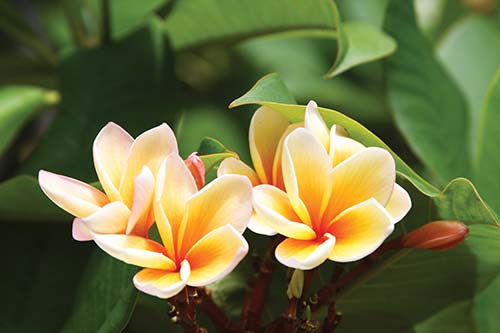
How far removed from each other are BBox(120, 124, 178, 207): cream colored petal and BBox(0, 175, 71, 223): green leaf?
153 mm

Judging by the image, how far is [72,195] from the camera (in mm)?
437

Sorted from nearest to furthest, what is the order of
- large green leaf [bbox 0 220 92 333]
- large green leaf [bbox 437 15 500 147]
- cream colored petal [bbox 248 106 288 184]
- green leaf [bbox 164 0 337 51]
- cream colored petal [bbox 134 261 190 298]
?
cream colored petal [bbox 134 261 190 298] < cream colored petal [bbox 248 106 288 184] < large green leaf [bbox 0 220 92 333] < green leaf [bbox 164 0 337 51] < large green leaf [bbox 437 15 500 147]

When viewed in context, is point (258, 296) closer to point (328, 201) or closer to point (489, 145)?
point (328, 201)

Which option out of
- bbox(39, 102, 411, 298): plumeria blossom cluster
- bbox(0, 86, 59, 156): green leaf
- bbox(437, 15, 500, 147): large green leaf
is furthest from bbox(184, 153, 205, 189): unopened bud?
bbox(437, 15, 500, 147): large green leaf

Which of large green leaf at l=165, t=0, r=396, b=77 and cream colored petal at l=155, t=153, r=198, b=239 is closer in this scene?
cream colored petal at l=155, t=153, r=198, b=239

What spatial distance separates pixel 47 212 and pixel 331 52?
18.8 inches

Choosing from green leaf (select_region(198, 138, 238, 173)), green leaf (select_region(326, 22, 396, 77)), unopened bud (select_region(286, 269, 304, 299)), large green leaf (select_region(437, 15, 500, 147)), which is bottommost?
large green leaf (select_region(437, 15, 500, 147))

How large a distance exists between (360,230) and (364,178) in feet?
0.10

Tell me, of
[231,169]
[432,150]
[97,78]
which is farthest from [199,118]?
[231,169]

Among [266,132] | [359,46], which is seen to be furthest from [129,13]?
[266,132]

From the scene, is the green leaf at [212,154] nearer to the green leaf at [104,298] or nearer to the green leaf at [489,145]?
the green leaf at [104,298]

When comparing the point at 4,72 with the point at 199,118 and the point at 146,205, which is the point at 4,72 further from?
the point at 146,205

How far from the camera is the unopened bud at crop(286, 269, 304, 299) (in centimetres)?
46

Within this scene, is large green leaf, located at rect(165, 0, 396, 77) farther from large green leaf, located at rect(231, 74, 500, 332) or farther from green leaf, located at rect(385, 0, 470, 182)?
large green leaf, located at rect(231, 74, 500, 332)
